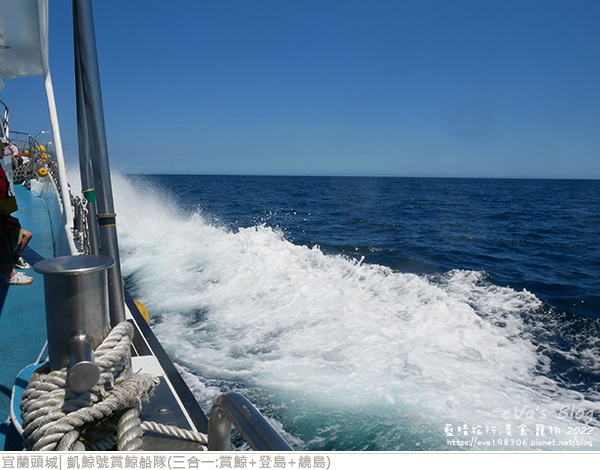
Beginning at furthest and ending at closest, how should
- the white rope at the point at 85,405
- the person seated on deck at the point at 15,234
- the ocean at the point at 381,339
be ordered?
the person seated on deck at the point at 15,234 → the ocean at the point at 381,339 → the white rope at the point at 85,405

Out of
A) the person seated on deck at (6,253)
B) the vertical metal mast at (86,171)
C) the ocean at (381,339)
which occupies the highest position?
the vertical metal mast at (86,171)

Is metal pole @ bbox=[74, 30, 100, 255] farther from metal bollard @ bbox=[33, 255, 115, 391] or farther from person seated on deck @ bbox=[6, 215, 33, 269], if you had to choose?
person seated on deck @ bbox=[6, 215, 33, 269]

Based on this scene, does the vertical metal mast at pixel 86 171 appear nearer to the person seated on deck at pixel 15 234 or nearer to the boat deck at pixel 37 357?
the boat deck at pixel 37 357

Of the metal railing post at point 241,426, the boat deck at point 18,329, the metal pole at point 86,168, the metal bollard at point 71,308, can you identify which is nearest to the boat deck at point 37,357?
the boat deck at point 18,329

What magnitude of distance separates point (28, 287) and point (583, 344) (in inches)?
251

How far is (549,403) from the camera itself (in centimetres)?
335

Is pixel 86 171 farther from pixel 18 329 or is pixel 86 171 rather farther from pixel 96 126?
pixel 18 329

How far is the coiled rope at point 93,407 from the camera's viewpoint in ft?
3.04

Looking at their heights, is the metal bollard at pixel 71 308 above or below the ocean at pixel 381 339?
above

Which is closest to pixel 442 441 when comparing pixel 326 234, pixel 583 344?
pixel 583 344

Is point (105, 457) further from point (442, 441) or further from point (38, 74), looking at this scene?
point (38, 74)

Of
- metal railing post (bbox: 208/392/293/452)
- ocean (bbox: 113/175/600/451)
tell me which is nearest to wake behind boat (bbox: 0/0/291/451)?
metal railing post (bbox: 208/392/293/452)

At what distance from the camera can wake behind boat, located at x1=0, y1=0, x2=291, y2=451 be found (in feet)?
3.05

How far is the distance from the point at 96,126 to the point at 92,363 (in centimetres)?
101
